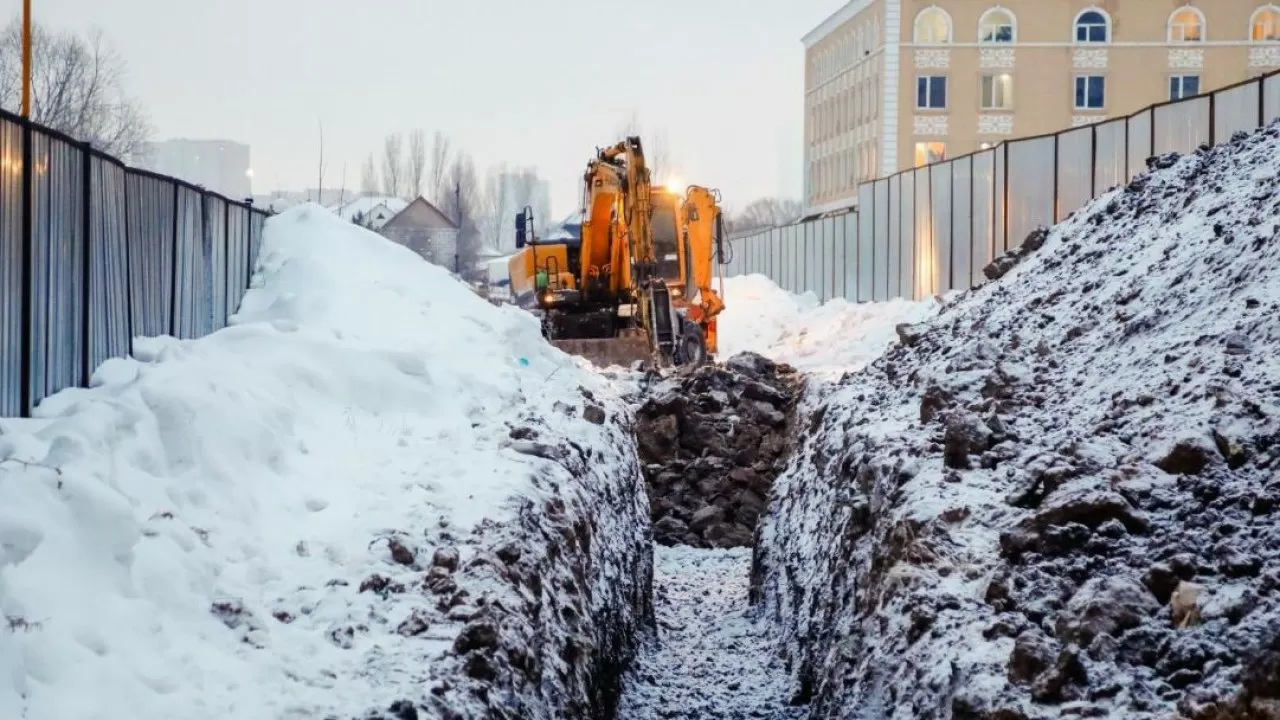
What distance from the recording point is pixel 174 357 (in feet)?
31.3

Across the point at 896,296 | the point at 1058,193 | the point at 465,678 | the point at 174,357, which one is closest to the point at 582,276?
the point at 1058,193

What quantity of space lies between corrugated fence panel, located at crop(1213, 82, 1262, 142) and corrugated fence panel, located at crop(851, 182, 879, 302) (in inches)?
651

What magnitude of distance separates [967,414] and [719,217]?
1540 centimetres

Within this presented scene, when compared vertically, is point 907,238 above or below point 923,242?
above

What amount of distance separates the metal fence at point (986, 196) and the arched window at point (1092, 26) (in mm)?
21544

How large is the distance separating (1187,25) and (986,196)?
3680cm

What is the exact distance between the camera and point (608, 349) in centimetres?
2397

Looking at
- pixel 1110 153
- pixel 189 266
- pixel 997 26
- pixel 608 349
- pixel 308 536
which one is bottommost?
pixel 308 536

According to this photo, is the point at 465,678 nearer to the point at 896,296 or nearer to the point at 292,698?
the point at 292,698

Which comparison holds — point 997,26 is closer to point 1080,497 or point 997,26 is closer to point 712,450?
point 712,450

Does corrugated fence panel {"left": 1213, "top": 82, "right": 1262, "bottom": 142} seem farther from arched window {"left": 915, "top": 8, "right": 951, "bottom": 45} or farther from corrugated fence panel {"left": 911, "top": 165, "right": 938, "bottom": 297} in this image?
arched window {"left": 915, "top": 8, "right": 951, "bottom": 45}

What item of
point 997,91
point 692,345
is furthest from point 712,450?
point 997,91

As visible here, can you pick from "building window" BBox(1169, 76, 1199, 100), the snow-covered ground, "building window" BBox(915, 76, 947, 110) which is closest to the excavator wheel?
the snow-covered ground

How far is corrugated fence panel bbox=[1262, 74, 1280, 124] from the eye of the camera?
1797 centimetres
